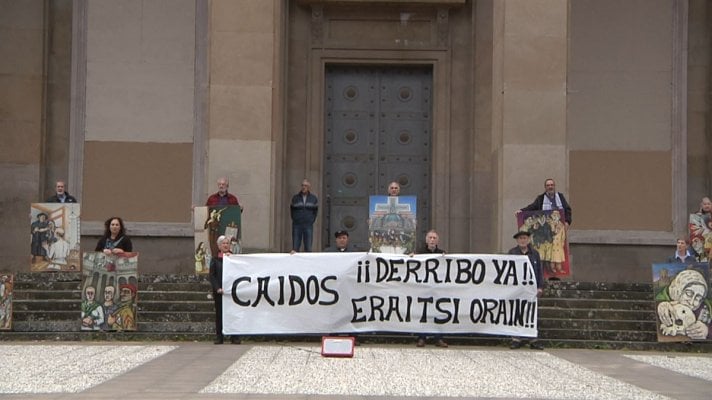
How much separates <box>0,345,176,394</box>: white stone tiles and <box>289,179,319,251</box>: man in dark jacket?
521cm

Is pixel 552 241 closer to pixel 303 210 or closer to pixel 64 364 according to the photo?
pixel 303 210

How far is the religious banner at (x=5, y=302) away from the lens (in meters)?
16.6

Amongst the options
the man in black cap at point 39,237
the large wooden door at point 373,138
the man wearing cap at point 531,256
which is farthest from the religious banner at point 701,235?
the man in black cap at point 39,237

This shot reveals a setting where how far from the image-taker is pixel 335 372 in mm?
12172

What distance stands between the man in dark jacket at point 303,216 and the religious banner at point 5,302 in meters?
5.22

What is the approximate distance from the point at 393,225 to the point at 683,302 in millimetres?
4476

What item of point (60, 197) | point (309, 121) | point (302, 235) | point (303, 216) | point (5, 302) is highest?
point (309, 121)

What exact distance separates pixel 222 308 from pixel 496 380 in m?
5.50

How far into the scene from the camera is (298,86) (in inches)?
934

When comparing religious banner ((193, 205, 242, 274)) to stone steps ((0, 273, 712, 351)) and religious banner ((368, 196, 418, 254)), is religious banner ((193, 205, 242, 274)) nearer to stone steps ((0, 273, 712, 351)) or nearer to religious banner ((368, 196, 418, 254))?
stone steps ((0, 273, 712, 351))

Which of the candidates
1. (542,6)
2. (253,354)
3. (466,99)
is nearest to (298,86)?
(466,99)

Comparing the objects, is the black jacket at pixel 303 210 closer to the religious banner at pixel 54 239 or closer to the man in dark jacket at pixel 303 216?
the man in dark jacket at pixel 303 216

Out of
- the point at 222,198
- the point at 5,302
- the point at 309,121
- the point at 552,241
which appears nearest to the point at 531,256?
the point at 552,241

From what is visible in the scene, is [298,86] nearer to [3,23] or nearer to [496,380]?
[3,23]
